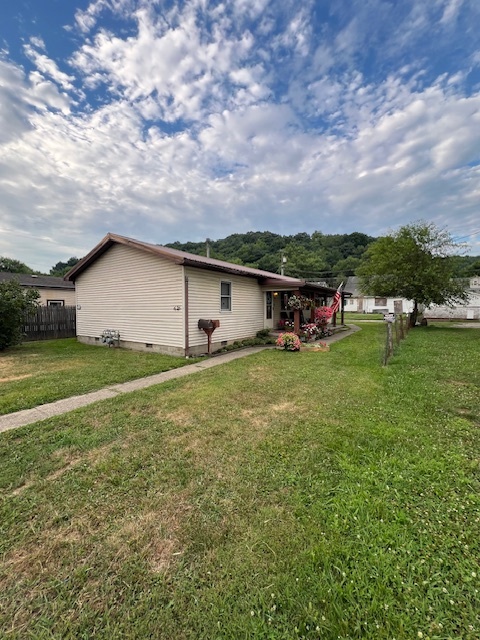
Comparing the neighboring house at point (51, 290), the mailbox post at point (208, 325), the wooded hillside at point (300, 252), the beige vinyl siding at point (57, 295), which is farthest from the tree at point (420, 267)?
the wooded hillside at point (300, 252)

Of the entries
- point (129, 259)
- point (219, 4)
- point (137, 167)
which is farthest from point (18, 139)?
point (219, 4)

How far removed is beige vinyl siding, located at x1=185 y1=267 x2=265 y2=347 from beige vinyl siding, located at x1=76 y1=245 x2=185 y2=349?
45 centimetres

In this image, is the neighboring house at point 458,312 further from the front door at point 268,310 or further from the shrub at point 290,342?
the shrub at point 290,342

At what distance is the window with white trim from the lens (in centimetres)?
1066

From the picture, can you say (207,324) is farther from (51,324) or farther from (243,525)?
(51,324)

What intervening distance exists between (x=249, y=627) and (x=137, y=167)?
680 inches

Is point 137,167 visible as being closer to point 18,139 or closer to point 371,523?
point 18,139

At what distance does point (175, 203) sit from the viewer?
19922 millimetres

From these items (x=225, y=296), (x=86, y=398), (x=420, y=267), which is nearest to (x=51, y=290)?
(x=225, y=296)

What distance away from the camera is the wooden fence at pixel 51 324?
13336 mm

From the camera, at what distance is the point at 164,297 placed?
30.9 ft

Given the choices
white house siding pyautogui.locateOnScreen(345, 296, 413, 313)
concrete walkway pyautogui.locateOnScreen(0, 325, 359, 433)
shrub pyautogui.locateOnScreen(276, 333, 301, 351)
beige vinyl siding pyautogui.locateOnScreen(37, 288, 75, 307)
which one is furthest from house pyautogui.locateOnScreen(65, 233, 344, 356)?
white house siding pyautogui.locateOnScreen(345, 296, 413, 313)

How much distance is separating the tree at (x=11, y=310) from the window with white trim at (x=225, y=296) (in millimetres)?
7414

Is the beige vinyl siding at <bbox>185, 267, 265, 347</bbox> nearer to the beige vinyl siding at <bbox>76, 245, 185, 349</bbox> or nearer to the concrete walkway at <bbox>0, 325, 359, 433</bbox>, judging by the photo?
the beige vinyl siding at <bbox>76, 245, 185, 349</bbox>
